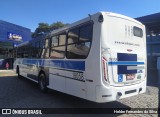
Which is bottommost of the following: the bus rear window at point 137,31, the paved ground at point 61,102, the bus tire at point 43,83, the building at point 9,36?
the paved ground at point 61,102

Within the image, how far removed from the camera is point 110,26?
600 centimetres

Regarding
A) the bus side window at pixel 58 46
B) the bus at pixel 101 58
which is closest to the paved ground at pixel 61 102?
the bus at pixel 101 58

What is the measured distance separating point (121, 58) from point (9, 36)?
27257mm

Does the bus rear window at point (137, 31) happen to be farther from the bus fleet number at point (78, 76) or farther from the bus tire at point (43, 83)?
the bus tire at point (43, 83)

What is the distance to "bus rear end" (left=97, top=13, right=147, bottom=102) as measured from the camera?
5.75m

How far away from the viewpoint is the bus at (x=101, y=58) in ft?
18.9

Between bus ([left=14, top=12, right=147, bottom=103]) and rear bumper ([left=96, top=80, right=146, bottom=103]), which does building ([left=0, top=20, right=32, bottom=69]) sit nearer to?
bus ([left=14, top=12, right=147, bottom=103])

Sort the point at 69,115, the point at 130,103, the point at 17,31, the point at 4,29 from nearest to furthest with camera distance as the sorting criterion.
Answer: the point at 69,115 → the point at 130,103 → the point at 4,29 → the point at 17,31

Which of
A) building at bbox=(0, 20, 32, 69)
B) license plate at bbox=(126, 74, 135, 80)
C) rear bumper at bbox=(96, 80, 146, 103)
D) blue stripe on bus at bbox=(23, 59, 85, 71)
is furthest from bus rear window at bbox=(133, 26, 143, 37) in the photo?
building at bbox=(0, 20, 32, 69)

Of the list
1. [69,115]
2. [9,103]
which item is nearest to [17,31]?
[9,103]

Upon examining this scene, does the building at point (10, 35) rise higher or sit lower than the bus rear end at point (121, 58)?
higher

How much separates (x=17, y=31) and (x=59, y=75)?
2689cm

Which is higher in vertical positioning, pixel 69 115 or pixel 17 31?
pixel 17 31

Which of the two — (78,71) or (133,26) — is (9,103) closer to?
(78,71)
